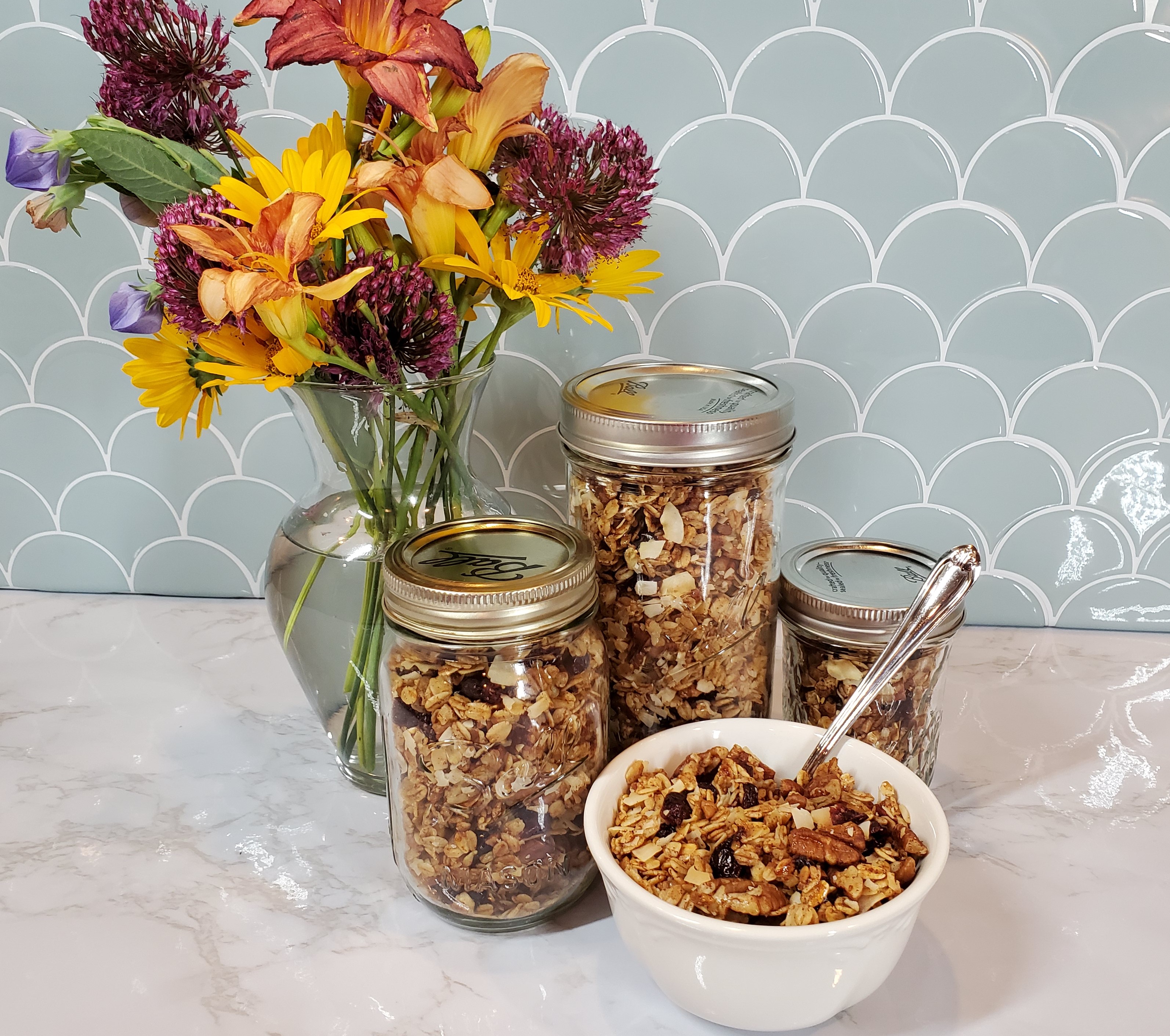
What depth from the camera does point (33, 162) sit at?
59 cm

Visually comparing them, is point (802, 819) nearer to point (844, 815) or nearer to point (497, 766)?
point (844, 815)

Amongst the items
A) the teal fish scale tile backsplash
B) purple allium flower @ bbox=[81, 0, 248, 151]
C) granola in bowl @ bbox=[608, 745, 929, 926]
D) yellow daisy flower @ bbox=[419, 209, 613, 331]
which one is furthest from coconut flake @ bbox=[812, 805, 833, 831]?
purple allium flower @ bbox=[81, 0, 248, 151]

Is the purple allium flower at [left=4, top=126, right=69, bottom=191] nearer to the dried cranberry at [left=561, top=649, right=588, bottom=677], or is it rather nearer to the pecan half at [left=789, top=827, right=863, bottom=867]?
the dried cranberry at [left=561, top=649, right=588, bottom=677]

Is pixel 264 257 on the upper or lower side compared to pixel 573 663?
upper

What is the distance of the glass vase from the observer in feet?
2.17

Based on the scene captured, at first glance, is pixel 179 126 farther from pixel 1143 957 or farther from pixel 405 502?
pixel 1143 957

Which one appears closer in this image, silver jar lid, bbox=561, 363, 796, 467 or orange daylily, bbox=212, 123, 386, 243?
orange daylily, bbox=212, 123, 386, 243


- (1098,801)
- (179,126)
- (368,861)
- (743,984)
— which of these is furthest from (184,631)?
(1098,801)

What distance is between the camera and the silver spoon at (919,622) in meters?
0.65

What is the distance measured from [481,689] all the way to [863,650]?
269 millimetres

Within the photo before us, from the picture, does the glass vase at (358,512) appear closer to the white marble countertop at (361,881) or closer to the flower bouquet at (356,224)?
the flower bouquet at (356,224)

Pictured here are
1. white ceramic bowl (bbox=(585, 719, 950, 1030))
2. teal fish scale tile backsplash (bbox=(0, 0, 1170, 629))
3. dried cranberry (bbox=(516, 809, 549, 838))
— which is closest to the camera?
white ceramic bowl (bbox=(585, 719, 950, 1030))

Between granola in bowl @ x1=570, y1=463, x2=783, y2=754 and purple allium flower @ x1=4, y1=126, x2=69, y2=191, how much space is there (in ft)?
1.15

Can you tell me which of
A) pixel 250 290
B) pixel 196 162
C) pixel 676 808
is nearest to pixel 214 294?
pixel 250 290
